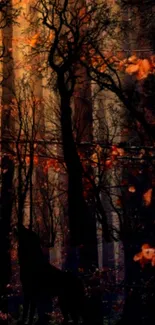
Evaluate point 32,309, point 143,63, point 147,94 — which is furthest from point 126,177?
point 32,309

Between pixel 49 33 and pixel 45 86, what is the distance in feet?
1.85

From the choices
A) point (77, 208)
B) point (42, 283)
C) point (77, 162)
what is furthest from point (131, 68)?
point (42, 283)

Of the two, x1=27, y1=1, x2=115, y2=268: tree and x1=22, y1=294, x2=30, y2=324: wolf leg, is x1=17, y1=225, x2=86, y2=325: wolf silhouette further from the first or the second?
x1=27, y1=1, x2=115, y2=268: tree

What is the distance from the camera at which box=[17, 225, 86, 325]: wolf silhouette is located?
417 cm

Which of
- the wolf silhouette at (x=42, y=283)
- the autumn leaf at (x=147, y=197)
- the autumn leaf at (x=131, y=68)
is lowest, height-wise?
the wolf silhouette at (x=42, y=283)

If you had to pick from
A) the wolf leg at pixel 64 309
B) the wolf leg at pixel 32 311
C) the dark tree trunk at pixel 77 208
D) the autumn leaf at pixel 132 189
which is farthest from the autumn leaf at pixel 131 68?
the wolf leg at pixel 32 311

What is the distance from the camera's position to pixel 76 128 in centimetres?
434

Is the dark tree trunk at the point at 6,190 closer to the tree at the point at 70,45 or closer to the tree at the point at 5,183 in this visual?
the tree at the point at 5,183

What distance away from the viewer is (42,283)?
14.0ft

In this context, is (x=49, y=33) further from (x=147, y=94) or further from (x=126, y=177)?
(x=126, y=177)

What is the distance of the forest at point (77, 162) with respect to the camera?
4.22 metres

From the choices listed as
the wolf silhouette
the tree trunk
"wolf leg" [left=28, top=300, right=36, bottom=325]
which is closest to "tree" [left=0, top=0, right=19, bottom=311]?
the tree trunk

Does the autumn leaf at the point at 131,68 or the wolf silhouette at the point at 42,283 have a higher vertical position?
the autumn leaf at the point at 131,68

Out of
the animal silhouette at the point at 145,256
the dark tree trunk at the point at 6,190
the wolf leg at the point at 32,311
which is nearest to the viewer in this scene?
the wolf leg at the point at 32,311
